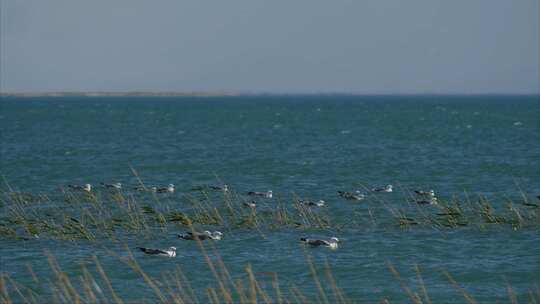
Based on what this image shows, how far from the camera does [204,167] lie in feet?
152

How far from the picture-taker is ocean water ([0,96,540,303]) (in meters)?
19.3

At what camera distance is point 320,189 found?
35719 mm

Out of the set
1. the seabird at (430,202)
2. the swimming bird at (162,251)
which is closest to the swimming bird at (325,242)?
the swimming bird at (162,251)

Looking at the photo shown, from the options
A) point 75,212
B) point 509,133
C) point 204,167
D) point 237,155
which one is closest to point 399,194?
point 75,212

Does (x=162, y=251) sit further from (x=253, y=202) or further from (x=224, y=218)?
(x=253, y=202)

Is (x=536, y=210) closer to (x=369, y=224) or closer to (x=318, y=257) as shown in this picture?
(x=369, y=224)

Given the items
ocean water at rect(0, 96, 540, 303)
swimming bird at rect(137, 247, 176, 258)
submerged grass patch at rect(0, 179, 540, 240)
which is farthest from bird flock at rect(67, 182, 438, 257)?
submerged grass patch at rect(0, 179, 540, 240)

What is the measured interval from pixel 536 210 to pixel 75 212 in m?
13.6

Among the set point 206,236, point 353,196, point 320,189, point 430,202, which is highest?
point 206,236

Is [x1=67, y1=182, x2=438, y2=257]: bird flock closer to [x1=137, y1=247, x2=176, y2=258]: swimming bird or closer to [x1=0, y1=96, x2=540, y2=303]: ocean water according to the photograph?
[x1=137, y1=247, x2=176, y2=258]: swimming bird

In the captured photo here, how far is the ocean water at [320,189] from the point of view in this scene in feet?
63.3

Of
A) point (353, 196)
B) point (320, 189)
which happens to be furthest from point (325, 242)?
point (320, 189)

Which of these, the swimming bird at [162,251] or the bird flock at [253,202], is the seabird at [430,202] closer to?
the bird flock at [253,202]

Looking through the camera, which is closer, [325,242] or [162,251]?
[162,251]
